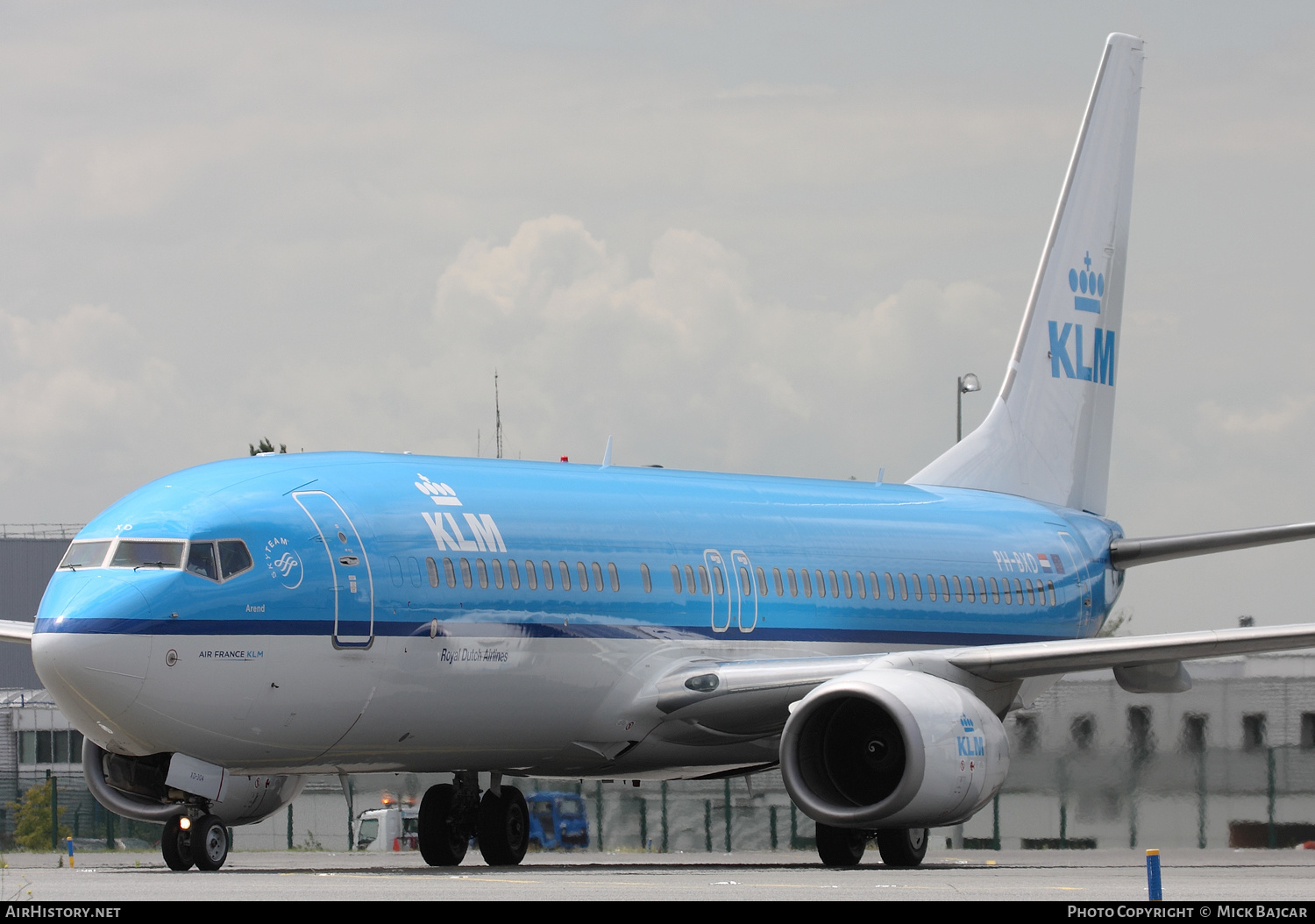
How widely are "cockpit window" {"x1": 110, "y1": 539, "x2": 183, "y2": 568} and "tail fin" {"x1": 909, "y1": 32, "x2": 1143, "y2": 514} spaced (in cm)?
1358

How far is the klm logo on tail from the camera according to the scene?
2891 cm

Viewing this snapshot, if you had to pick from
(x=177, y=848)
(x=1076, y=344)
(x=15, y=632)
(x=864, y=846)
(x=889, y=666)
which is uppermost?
(x=1076, y=344)

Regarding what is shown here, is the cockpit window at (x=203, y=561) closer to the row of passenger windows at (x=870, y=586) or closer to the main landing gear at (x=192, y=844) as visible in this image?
the main landing gear at (x=192, y=844)

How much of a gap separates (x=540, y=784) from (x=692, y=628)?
10305mm

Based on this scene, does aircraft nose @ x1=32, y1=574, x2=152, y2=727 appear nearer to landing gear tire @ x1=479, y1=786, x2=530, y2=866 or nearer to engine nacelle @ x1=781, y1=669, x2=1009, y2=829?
engine nacelle @ x1=781, y1=669, x2=1009, y2=829

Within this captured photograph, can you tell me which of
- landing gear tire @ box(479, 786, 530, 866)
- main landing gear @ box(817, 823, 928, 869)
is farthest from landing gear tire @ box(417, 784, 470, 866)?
main landing gear @ box(817, 823, 928, 869)

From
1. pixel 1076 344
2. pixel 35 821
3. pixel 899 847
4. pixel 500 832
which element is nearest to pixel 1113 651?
pixel 899 847

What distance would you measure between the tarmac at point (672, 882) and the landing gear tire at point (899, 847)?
1.24ft

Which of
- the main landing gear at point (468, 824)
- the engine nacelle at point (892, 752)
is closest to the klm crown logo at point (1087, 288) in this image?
the engine nacelle at point (892, 752)

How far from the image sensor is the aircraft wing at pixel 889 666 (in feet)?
63.7

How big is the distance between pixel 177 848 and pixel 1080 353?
1680cm

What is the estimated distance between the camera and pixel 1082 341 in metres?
29.3

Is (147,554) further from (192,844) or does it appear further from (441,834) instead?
(441,834)
